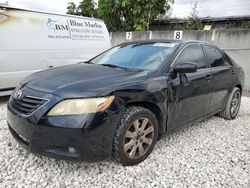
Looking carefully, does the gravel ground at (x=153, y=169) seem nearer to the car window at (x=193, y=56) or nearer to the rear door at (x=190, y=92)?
the rear door at (x=190, y=92)

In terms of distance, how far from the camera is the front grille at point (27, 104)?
7.28 ft

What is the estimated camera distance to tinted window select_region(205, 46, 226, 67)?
3.80 meters

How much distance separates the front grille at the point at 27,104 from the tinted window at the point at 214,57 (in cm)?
277

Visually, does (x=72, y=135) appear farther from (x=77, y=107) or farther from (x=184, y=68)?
(x=184, y=68)

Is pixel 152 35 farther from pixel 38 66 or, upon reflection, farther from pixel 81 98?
pixel 81 98

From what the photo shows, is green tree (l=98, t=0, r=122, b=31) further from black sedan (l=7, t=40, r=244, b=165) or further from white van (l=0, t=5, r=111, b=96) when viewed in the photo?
black sedan (l=7, t=40, r=244, b=165)

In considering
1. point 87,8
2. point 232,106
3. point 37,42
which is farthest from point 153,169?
point 87,8

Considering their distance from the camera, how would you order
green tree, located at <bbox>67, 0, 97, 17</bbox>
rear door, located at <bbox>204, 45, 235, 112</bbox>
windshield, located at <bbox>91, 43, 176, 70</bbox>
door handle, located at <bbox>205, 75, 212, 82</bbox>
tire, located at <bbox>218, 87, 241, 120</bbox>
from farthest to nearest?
green tree, located at <bbox>67, 0, 97, 17</bbox>, tire, located at <bbox>218, 87, 241, 120</bbox>, rear door, located at <bbox>204, 45, 235, 112</bbox>, door handle, located at <bbox>205, 75, 212, 82</bbox>, windshield, located at <bbox>91, 43, 176, 70</bbox>

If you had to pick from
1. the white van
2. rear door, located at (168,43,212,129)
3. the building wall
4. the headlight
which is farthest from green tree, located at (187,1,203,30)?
the headlight

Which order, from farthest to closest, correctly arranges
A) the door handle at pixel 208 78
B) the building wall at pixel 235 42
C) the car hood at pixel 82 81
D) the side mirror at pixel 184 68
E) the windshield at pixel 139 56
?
the building wall at pixel 235 42
the door handle at pixel 208 78
the windshield at pixel 139 56
the side mirror at pixel 184 68
the car hood at pixel 82 81

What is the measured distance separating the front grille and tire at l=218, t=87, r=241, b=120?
3.48m

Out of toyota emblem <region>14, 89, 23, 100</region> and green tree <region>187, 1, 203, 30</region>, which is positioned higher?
green tree <region>187, 1, 203, 30</region>

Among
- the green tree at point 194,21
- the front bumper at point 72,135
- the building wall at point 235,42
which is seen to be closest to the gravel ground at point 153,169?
the front bumper at point 72,135

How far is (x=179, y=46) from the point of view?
321 centimetres
